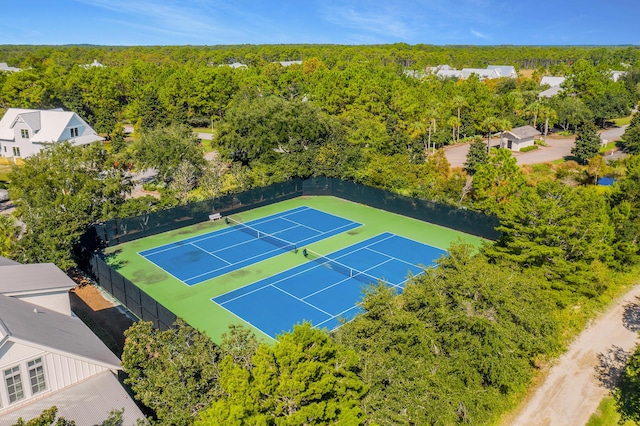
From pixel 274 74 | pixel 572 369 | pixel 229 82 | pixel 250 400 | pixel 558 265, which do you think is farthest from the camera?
pixel 274 74

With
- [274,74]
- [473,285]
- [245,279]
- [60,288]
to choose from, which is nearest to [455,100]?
[274,74]

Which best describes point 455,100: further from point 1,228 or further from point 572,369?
point 1,228

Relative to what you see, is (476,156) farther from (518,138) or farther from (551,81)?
(551,81)

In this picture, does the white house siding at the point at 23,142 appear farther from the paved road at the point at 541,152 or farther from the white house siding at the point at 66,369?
the paved road at the point at 541,152

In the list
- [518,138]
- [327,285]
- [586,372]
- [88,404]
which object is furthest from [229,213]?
[518,138]

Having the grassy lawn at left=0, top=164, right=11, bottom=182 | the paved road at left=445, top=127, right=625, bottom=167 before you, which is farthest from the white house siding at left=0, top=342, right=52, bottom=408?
the paved road at left=445, top=127, right=625, bottom=167
